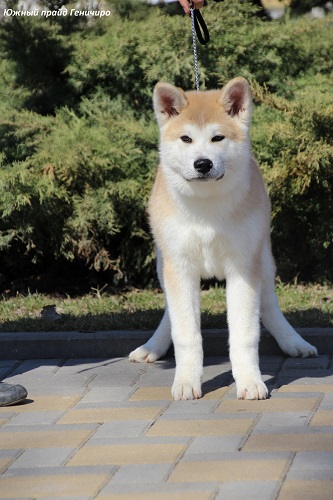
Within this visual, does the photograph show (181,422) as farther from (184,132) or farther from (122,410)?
(184,132)

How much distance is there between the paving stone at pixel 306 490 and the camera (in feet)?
9.37

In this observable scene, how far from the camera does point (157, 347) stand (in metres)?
4.95

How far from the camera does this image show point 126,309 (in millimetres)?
5941

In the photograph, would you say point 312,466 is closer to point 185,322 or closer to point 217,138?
point 185,322

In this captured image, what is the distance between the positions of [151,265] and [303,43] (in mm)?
2215

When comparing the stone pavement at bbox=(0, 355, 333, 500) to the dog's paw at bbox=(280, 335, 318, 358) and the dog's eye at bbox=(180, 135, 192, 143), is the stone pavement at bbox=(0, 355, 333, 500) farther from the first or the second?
the dog's eye at bbox=(180, 135, 192, 143)

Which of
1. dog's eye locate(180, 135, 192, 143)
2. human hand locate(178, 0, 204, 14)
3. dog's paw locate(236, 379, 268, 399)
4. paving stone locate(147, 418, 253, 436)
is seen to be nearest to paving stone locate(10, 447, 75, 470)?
paving stone locate(147, 418, 253, 436)

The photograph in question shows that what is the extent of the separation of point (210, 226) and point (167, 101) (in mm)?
671

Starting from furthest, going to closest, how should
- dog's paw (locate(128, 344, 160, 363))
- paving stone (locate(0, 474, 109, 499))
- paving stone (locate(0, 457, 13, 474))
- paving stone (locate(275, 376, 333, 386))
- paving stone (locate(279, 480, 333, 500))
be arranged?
1. dog's paw (locate(128, 344, 160, 363))
2. paving stone (locate(275, 376, 333, 386))
3. paving stone (locate(0, 457, 13, 474))
4. paving stone (locate(0, 474, 109, 499))
5. paving stone (locate(279, 480, 333, 500))

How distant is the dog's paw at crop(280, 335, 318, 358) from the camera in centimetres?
481

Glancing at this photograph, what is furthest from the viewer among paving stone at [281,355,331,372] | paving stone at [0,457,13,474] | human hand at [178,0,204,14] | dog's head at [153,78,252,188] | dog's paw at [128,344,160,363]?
human hand at [178,0,204,14]

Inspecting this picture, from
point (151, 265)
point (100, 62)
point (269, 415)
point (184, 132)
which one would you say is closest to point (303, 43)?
point (100, 62)

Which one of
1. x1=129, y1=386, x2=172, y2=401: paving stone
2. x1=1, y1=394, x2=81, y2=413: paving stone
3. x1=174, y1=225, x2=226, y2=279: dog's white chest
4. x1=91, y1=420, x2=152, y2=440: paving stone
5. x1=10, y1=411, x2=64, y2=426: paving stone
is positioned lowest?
x1=129, y1=386, x2=172, y2=401: paving stone

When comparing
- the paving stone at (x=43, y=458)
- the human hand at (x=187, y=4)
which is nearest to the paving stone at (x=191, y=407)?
the paving stone at (x=43, y=458)
